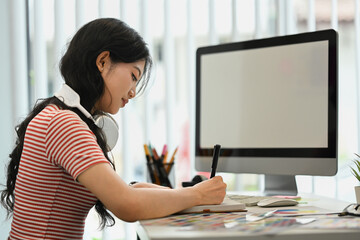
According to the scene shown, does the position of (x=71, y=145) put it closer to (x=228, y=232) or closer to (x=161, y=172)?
(x=228, y=232)

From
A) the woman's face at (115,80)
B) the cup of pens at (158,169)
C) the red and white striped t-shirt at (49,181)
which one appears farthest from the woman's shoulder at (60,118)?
the cup of pens at (158,169)

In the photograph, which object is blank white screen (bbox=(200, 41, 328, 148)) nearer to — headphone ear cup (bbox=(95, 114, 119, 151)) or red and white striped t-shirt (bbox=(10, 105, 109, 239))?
headphone ear cup (bbox=(95, 114, 119, 151))

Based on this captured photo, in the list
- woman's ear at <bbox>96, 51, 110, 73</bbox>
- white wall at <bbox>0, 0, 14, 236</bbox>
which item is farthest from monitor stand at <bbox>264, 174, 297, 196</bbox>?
white wall at <bbox>0, 0, 14, 236</bbox>

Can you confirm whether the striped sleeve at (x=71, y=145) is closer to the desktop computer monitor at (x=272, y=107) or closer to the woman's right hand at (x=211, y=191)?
the woman's right hand at (x=211, y=191)

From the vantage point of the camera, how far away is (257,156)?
1.57m

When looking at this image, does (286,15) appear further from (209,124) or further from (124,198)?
(124,198)

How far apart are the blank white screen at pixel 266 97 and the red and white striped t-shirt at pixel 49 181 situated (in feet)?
2.29

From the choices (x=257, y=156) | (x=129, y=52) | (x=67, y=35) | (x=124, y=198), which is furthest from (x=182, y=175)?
(x=124, y=198)

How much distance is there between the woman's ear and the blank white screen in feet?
1.98

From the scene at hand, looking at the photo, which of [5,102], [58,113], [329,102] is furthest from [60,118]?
Answer: [5,102]

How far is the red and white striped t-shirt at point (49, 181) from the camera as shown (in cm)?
102

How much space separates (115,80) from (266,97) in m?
0.59

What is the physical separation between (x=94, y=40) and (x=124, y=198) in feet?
1.48

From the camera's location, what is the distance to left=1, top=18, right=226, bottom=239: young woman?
0.98 m
